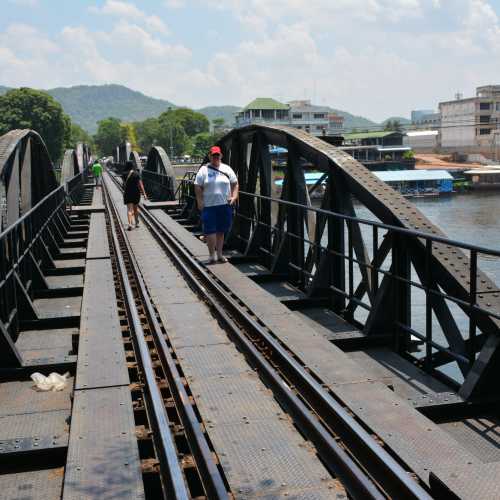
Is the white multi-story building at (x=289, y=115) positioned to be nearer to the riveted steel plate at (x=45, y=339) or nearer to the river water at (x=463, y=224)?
the river water at (x=463, y=224)

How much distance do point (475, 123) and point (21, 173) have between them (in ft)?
381

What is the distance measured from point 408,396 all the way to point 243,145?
965cm

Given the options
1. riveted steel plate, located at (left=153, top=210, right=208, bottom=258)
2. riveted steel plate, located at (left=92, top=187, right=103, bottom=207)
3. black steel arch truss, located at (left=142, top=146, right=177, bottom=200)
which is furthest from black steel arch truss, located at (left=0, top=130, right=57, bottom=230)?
black steel arch truss, located at (left=142, top=146, right=177, bottom=200)

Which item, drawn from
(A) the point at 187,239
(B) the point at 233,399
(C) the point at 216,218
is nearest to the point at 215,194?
(C) the point at 216,218

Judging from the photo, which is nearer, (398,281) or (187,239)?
(398,281)

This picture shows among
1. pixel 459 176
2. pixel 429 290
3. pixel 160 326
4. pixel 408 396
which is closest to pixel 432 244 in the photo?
pixel 429 290

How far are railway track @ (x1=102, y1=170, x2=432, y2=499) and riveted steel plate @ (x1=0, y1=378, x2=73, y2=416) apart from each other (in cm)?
67

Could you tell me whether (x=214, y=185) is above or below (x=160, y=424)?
above

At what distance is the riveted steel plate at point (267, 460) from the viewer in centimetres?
382

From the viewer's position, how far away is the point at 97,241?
14305 millimetres

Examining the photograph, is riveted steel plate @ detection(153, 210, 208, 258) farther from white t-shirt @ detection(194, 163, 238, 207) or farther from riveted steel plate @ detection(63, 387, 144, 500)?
riveted steel plate @ detection(63, 387, 144, 500)

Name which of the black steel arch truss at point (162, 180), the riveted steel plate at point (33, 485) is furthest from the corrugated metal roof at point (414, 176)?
the riveted steel plate at point (33, 485)

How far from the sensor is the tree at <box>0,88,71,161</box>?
12412cm

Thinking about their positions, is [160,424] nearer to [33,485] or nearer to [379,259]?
[33,485]
